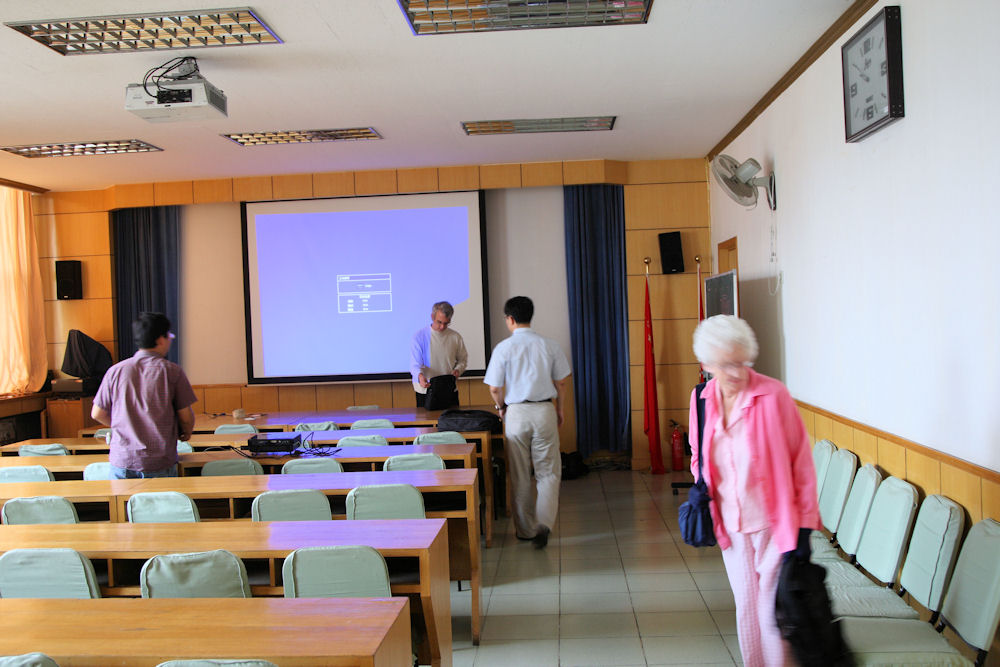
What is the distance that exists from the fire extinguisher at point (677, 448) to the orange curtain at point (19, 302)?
727 centimetres

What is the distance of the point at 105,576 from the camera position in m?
3.61

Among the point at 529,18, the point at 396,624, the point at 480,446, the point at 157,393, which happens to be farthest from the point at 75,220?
the point at 396,624

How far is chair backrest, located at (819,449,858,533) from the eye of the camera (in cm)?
398

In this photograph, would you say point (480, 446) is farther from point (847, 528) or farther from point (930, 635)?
point (930, 635)

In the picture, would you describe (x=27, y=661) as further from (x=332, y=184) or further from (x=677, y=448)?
(x=332, y=184)

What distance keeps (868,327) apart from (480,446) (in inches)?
118

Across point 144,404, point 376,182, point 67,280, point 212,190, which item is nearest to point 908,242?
point 144,404

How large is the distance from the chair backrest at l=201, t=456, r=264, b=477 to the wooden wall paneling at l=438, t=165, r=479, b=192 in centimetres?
440

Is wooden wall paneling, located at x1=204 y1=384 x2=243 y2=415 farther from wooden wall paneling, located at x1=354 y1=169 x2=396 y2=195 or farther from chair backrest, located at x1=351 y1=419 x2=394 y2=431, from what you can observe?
chair backrest, located at x1=351 y1=419 x2=394 y2=431

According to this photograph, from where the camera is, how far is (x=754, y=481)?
2520 millimetres

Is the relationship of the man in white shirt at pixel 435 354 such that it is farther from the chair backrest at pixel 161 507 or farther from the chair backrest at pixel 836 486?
the chair backrest at pixel 836 486

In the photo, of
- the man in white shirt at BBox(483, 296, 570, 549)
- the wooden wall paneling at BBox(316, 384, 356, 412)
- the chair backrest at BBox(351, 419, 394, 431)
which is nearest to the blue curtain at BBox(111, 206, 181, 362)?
the wooden wall paneling at BBox(316, 384, 356, 412)

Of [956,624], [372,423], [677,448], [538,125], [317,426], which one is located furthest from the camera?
[677,448]

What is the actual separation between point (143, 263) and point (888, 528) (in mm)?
8292
